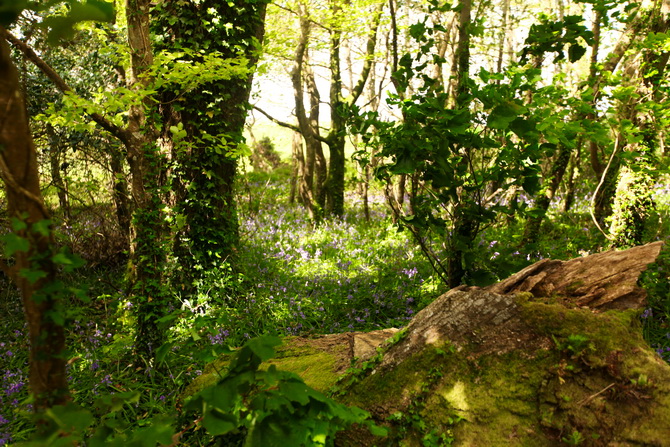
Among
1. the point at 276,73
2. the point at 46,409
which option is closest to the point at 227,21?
the point at 46,409

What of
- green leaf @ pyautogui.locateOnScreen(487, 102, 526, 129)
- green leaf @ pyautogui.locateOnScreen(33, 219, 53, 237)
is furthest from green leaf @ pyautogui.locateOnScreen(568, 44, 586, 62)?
green leaf @ pyautogui.locateOnScreen(33, 219, 53, 237)

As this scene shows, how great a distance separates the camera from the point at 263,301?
525 centimetres

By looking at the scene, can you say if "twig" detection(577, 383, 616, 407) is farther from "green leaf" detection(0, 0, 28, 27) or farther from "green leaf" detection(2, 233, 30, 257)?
"green leaf" detection(0, 0, 28, 27)

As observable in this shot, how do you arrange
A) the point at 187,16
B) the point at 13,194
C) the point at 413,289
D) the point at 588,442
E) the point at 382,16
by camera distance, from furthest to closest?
the point at 382,16 → the point at 413,289 → the point at 187,16 → the point at 588,442 → the point at 13,194

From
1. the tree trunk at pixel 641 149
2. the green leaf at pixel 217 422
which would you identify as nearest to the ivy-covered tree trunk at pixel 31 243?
the green leaf at pixel 217 422

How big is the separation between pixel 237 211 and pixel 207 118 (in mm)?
1584

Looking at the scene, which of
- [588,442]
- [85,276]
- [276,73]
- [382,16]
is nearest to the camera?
[588,442]

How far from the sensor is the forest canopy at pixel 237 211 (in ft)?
4.34

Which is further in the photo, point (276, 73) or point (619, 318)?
point (276, 73)

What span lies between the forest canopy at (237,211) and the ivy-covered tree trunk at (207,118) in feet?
0.09

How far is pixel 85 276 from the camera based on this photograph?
23.6 ft

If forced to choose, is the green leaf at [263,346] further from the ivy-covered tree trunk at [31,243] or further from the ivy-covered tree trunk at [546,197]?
the ivy-covered tree trunk at [546,197]

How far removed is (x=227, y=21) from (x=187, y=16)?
0.49 meters

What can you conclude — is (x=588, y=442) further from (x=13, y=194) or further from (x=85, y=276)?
(x=85, y=276)
